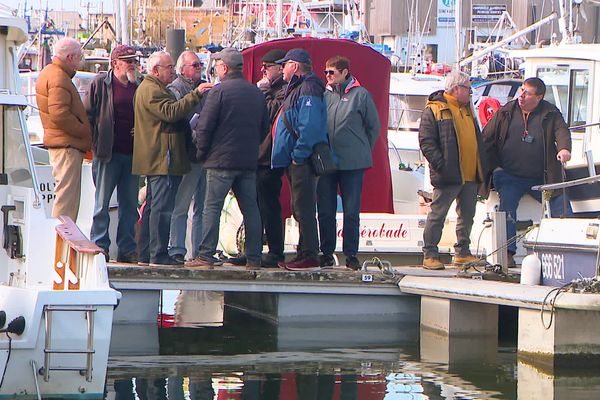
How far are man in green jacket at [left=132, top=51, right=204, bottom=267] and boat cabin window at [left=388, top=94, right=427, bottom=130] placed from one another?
11.3 metres

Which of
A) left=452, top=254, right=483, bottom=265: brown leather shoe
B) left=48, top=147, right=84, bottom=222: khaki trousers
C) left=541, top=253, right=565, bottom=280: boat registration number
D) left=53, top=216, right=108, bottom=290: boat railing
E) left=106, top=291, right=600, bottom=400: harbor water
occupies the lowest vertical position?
left=106, top=291, right=600, bottom=400: harbor water

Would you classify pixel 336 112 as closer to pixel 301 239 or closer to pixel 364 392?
pixel 301 239

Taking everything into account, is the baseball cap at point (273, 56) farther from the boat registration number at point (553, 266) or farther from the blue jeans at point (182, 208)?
the boat registration number at point (553, 266)

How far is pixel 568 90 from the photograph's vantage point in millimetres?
13477

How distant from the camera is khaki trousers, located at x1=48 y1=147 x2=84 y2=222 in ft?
37.2

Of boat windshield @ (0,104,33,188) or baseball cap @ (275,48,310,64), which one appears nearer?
boat windshield @ (0,104,33,188)

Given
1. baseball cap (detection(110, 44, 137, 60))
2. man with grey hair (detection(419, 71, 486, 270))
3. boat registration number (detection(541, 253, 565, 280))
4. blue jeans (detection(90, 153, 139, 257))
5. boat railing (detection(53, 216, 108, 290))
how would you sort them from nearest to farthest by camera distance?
boat railing (detection(53, 216, 108, 290)) < boat registration number (detection(541, 253, 565, 280)) < baseball cap (detection(110, 44, 137, 60)) < blue jeans (detection(90, 153, 139, 257)) < man with grey hair (detection(419, 71, 486, 270))

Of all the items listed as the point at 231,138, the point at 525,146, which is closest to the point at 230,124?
the point at 231,138

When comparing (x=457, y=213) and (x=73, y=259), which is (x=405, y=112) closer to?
(x=457, y=213)

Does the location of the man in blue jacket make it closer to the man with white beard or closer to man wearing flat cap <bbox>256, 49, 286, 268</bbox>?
man wearing flat cap <bbox>256, 49, 286, 268</bbox>

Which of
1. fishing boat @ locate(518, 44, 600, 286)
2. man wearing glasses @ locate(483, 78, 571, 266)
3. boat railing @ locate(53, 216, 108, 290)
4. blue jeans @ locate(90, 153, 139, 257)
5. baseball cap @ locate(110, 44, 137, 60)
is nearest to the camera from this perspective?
boat railing @ locate(53, 216, 108, 290)

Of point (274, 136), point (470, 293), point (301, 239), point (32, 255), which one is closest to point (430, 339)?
point (470, 293)

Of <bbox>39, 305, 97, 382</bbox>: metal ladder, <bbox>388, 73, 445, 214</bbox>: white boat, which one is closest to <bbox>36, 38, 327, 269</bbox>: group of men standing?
<bbox>39, 305, 97, 382</bbox>: metal ladder

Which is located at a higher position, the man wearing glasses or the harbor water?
the man wearing glasses
